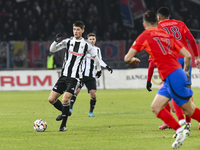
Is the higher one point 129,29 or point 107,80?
point 129,29

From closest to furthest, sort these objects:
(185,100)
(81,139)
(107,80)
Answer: (185,100) < (81,139) < (107,80)

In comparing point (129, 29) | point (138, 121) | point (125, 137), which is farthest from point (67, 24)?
point (125, 137)

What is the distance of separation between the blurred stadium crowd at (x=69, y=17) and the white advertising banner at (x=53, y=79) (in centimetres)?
413

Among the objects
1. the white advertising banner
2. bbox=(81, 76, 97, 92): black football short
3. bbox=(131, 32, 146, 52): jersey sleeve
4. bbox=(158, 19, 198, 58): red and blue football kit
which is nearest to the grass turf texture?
bbox=(81, 76, 97, 92): black football short

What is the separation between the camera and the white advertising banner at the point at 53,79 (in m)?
19.2

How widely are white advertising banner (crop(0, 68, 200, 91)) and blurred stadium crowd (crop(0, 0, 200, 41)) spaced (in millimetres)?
4130

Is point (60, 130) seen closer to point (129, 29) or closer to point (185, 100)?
point (185, 100)

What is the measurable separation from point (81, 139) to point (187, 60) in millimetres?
1995

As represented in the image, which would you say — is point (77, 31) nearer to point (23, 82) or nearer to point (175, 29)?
point (175, 29)

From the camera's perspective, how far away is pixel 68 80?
7.74 m

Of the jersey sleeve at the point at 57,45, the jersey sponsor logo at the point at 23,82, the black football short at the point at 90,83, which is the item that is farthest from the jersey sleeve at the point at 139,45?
the jersey sponsor logo at the point at 23,82

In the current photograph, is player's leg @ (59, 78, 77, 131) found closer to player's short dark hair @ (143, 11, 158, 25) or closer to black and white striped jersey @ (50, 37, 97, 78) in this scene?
black and white striped jersey @ (50, 37, 97, 78)

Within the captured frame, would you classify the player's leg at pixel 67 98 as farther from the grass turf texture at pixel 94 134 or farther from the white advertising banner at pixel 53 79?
the white advertising banner at pixel 53 79

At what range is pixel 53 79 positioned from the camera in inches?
762
